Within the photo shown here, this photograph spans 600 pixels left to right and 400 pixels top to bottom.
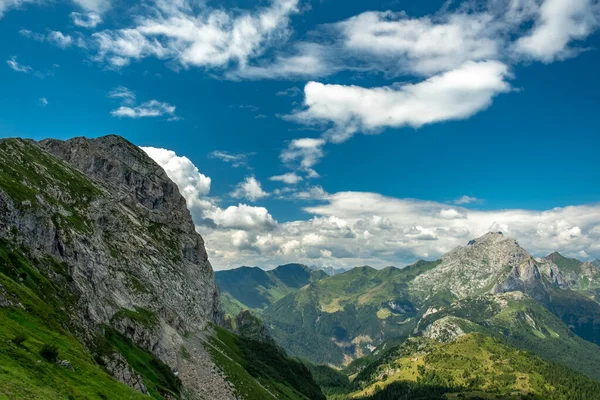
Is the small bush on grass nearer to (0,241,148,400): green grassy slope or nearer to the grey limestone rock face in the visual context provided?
(0,241,148,400): green grassy slope

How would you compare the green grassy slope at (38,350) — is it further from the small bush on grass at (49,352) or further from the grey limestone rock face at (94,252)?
the grey limestone rock face at (94,252)

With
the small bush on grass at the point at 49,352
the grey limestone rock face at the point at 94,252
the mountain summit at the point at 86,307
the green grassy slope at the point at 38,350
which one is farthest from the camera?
the grey limestone rock face at the point at 94,252

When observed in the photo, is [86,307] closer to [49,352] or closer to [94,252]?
[49,352]

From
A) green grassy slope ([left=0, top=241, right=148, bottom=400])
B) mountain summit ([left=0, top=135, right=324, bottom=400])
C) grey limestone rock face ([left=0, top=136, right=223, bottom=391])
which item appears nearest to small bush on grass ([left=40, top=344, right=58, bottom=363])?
mountain summit ([left=0, top=135, right=324, bottom=400])

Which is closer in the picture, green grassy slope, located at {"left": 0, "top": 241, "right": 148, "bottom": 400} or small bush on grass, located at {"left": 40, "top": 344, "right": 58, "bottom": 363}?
green grassy slope, located at {"left": 0, "top": 241, "right": 148, "bottom": 400}

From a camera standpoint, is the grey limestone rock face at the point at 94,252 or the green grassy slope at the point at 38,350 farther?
the grey limestone rock face at the point at 94,252

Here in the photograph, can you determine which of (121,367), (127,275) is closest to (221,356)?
(127,275)

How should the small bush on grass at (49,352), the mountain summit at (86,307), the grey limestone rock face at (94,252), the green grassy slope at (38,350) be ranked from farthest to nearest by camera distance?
the grey limestone rock face at (94,252) → the mountain summit at (86,307) → the small bush on grass at (49,352) → the green grassy slope at (38,350)

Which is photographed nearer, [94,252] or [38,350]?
[38,350]

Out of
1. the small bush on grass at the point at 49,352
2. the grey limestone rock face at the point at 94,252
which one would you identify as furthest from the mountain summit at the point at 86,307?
the grey limestone rock face at the point at 94,252

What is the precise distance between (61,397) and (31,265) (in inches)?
2388

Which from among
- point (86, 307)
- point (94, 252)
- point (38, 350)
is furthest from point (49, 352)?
point (94, 252)

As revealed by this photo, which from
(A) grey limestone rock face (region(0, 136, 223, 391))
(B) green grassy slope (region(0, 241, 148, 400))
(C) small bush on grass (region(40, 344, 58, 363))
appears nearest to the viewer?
(B) green grassy slope (region(0, 241, 148, 400))

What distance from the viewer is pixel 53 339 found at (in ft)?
182
